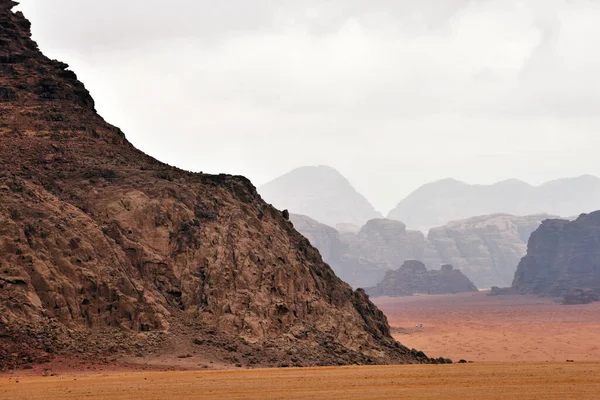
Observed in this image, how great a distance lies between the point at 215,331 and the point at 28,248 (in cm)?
1074

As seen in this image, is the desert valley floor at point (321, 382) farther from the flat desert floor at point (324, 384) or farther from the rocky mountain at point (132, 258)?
the rocky mountain at point (132, 258)

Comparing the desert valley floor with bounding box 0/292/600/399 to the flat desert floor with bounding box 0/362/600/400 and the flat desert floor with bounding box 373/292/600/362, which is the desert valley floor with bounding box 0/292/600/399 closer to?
the flat desert floor with bounding box 0/362/600/400

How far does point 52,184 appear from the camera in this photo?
154 ft

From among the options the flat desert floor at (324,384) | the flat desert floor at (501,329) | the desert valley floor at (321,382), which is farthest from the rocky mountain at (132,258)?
the flat desert floor at (501,329)

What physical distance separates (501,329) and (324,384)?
78.4 metres

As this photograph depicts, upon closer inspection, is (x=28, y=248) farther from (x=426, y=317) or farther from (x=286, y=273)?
(x=426, y=317)

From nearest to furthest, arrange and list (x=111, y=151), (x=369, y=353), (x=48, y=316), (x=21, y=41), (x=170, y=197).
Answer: (x=48, y=316) < (x=369, y=353) < (x=170, y=197) < (x=111, y=151) < (x=21, y=41)

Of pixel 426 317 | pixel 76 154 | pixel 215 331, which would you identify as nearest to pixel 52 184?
pixel 76 154

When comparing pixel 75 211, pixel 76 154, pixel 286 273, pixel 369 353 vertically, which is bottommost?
pixel 369 353

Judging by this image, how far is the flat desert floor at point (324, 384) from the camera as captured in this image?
97.2ft

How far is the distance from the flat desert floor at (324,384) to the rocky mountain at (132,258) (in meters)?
4.35

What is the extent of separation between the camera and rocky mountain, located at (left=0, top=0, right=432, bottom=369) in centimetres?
3966

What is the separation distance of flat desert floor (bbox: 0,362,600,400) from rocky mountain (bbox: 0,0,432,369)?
4.35 m

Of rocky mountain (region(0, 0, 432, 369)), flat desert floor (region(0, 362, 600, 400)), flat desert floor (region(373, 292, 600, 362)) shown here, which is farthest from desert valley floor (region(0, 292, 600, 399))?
flat desert floor (region(373, 292, 600, 362))
